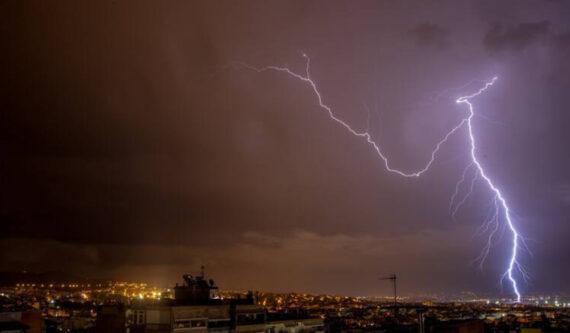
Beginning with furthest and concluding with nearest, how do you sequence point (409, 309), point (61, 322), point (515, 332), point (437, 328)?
point (409, 309)
point (61, 322)
point (515, 332)
point (437, 328)

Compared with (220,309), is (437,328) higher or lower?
lower

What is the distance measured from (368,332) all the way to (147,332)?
2201cm

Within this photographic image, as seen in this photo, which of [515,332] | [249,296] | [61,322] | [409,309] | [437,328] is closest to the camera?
[249,296]

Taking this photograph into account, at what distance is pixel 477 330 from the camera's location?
151 feet

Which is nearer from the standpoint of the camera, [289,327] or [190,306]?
[190,306]

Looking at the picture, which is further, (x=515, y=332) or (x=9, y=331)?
(x=515, y=332)

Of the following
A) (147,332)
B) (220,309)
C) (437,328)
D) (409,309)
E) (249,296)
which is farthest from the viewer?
(409,309)

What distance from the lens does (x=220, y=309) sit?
31984mm

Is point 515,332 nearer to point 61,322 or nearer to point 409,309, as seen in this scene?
point 61,322

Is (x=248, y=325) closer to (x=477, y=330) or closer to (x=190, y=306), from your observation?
(x=190, y=306)

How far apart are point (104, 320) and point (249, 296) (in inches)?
477

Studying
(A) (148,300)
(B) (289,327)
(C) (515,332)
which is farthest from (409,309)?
(A) (148,300)

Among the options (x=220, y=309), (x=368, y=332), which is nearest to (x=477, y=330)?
(x=368, y=332)

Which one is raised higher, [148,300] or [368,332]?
[148,300]
